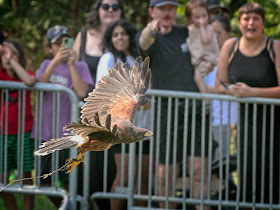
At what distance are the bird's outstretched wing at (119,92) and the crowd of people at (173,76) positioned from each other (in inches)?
37.7

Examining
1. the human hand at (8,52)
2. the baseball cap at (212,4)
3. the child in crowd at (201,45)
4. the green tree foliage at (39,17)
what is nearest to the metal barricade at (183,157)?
the human hand at (8,52)

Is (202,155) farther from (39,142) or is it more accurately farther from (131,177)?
(39,142)

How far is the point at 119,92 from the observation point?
4.75 meters

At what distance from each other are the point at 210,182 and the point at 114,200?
3.47 feet

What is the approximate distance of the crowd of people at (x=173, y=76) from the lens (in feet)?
18.6

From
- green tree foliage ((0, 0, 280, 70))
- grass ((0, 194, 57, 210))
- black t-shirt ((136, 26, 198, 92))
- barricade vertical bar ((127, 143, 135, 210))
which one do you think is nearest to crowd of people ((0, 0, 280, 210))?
black t-shirt ((136, 26, 198, 92))

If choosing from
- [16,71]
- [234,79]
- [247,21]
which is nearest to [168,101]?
[234,79]

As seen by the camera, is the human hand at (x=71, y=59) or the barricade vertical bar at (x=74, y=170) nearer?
the barricade vertical bar at (x=74, y=170)

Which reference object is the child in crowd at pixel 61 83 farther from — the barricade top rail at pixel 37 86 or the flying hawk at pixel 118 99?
the flying hawk at pixel 118 99

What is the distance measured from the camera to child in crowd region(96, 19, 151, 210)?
5.84 meters

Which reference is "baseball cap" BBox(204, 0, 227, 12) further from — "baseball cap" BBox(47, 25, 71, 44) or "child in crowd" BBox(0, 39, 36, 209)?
"child in crowd" BBox(0, 39, 36, 209)

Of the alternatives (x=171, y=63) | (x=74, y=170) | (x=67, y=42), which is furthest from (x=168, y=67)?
(x=74, y=170)

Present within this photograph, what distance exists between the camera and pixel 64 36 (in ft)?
20.2

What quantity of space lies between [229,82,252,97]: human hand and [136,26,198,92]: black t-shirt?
56 cm
